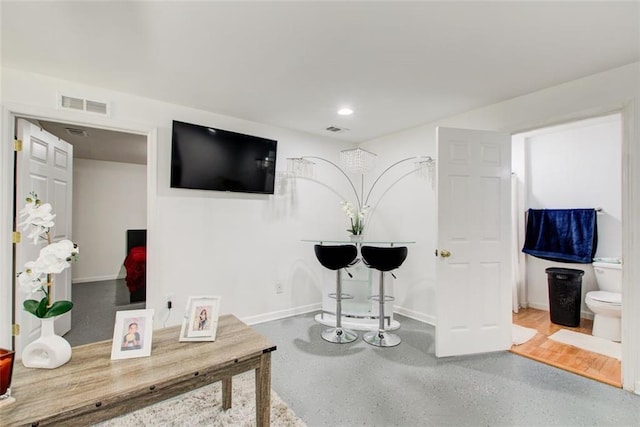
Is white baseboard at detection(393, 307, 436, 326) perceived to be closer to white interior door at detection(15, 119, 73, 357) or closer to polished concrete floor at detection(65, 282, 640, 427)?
polished concrete floor at detection(65, 282, 640, 427)

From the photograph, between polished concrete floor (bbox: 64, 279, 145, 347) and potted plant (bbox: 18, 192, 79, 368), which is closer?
potted plant (bbox: 18, 192, 79, 368)

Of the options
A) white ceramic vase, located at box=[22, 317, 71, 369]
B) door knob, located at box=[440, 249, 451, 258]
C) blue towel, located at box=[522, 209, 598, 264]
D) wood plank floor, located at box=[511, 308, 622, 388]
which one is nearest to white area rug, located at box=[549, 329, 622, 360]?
wood plank floor, located at box=[511, 308, 622, 388]

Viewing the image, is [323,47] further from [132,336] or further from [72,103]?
[72,103]

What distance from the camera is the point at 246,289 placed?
11.4 feet

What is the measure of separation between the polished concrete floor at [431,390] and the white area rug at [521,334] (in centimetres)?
39

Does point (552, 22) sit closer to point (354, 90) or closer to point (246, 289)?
point (354, 90)

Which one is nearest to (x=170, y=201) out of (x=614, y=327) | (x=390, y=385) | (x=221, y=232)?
(x=221, y=232)

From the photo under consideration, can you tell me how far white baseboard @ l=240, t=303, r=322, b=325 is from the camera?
11.5 ft

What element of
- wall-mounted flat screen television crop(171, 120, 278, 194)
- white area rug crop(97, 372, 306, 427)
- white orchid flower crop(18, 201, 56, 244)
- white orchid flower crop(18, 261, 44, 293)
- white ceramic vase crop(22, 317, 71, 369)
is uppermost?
wall-mounted flat screen television crop(171, 120, 278, 194)

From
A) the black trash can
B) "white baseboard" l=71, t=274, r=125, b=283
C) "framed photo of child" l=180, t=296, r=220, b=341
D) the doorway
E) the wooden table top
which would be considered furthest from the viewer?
"white baseboard" l=71, t=274, r=125, b=283

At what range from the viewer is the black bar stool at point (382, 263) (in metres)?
2.82

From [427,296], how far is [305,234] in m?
1.71

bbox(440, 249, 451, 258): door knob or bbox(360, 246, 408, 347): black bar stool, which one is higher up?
bbox(440, 249, 451, 258): door knob

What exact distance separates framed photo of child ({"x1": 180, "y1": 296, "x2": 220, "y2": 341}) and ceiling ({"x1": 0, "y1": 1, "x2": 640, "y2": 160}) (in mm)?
1631
